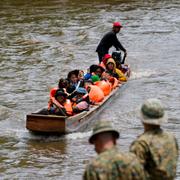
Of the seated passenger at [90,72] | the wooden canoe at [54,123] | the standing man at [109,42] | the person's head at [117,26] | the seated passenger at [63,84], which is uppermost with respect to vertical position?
the person's head at [117,26]

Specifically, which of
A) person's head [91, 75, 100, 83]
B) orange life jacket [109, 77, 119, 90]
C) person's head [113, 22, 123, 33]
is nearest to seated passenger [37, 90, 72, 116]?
person's head [91, 75, 100, 83]

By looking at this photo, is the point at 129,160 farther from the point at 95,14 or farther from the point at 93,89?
the point at 95,14

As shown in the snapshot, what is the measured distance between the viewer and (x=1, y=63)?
70.0 ft

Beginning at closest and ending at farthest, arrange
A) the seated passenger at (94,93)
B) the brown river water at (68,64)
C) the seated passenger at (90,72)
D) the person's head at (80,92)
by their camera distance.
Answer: the brown river water at (68,64)
the person's head at (80,92)
the seated passenger at (94,93)
the seated passenger at (90,72)

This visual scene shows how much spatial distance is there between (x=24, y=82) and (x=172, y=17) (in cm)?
1374

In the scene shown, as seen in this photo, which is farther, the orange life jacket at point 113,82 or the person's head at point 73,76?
the orange life jacket at point 113,82

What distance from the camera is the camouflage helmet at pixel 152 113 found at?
16.4 ft

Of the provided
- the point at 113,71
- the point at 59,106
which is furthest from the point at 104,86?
the point at 59,106

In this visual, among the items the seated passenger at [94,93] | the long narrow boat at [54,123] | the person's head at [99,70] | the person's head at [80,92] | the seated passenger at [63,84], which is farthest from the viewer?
the person's head at [99,70]

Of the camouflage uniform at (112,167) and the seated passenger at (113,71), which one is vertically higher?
the seated passenger at (113,71)

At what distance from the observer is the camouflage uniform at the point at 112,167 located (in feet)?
14.6

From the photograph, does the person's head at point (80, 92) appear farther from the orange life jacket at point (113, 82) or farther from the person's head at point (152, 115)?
the person's head at point (152, 115)

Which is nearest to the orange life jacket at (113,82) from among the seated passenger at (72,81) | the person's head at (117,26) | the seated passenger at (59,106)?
the person's head at (117,26)

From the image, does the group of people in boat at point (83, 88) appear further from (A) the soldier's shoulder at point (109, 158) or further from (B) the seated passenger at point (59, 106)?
(A) the soldier's shoulder at point (109, 158)
